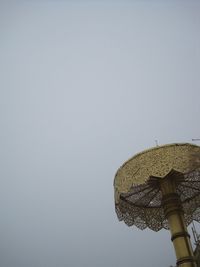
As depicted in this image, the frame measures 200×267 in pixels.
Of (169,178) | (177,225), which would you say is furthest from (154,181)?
(177,225)

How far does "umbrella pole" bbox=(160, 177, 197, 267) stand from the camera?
3412mm

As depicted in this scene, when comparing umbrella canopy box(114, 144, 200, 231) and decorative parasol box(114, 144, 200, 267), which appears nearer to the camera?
decorative parasol box(114, 144, 200, 267)

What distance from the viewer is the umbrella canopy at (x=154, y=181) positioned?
3787mm

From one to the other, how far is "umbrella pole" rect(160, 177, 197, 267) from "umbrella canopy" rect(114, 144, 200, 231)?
16cm

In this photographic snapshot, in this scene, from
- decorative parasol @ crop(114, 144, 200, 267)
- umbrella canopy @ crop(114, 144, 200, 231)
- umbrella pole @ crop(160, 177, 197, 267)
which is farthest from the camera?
umbrella canopy @ crop(114, 144, 200, 231)

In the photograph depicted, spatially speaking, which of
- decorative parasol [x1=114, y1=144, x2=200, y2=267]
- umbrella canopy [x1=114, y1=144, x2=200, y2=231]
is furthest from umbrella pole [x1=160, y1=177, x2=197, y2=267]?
umbrella canopy [x1=114, y1=144, x2=200, y2=231]

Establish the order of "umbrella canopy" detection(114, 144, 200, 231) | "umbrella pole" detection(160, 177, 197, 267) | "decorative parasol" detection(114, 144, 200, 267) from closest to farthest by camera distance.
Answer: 1. "umbrella pole" detection(160, 177, 197, 267)
2. "decorative parasol" detection(114, 144, 200, 267)
3. "umbrella canopy" detection(114, 144, 200, 231)

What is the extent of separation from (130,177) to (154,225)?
1.44m

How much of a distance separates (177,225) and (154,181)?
71cm

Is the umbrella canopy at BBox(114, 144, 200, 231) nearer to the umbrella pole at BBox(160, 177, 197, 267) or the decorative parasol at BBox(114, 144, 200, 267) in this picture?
the decorative parasol at BBox(114, 144, 200, 267)

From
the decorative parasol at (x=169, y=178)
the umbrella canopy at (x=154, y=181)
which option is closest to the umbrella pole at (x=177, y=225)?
the decorative parasol at (x=169, y=178)

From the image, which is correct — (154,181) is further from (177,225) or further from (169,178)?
(177,225)

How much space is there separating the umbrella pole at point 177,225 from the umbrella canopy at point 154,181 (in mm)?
159

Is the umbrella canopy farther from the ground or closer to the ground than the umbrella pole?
farther from the ground
